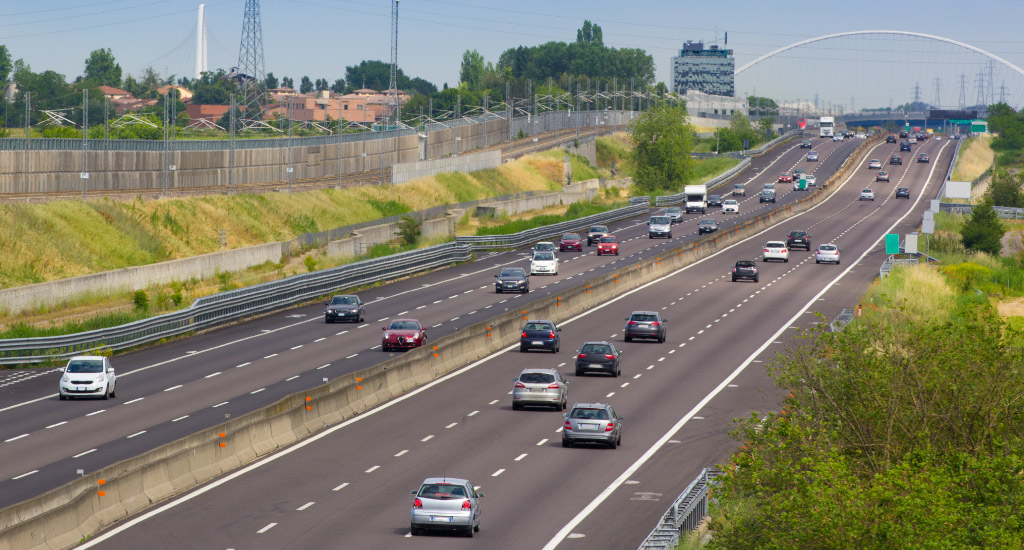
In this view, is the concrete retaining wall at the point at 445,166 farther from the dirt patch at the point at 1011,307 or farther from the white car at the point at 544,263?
the dirt patch at the point at 1011,307

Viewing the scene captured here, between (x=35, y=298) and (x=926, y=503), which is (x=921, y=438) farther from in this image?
(x=35, y=298)

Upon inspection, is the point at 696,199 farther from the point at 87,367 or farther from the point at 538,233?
the point at 87,367

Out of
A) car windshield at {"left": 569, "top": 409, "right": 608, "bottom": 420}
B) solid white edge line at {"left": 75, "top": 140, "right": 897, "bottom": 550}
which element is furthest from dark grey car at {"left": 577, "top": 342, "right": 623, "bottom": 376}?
car windshield at {"left": 569, "top": 409, "right": 608, "bottom": 420}

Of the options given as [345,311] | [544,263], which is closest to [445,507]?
[345,311]

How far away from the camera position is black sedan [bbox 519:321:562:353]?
54531mm

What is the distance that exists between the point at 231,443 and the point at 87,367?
12.5 metres

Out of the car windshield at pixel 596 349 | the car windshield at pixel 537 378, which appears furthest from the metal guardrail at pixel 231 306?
the car windshield at pixel 537 378

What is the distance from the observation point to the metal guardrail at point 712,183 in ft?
446

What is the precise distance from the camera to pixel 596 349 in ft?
162

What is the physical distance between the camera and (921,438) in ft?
86.6

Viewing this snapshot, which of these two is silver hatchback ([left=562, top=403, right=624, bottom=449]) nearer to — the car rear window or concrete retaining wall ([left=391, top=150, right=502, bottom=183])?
the car rear window

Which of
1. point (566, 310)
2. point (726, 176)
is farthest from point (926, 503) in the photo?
point (726, 176)

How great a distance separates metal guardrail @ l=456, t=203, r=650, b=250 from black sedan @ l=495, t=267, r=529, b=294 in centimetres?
1694

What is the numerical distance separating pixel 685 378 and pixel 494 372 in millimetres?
7068
